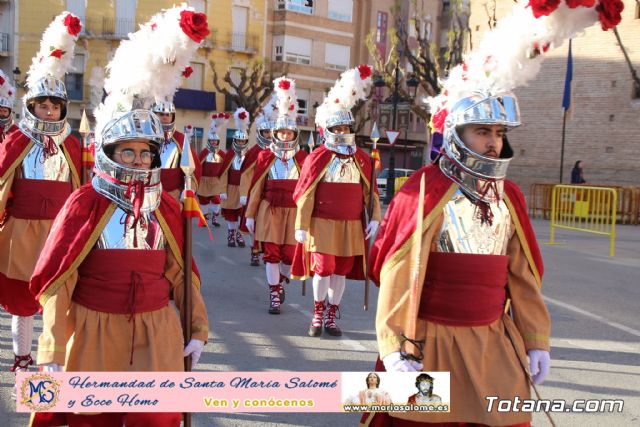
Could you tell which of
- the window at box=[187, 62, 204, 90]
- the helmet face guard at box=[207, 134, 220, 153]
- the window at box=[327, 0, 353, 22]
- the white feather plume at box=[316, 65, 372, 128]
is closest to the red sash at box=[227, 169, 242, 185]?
the helmet face guard at box=[207, 134, 220, 153]

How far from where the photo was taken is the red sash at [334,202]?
7707 mm

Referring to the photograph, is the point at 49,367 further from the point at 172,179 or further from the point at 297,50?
the point at 297,50

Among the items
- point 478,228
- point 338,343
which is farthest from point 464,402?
point 338,343

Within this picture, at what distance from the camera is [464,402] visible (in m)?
3.44

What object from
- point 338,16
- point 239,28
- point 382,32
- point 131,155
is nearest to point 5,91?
point 131,155

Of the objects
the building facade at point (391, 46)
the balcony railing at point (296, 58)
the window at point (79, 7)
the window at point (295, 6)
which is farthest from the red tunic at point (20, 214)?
the window at point (295, 6)

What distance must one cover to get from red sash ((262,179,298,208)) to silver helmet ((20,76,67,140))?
11.5 feet

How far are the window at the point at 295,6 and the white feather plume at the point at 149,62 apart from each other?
137ft

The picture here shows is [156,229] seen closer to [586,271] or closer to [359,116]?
[586,271]

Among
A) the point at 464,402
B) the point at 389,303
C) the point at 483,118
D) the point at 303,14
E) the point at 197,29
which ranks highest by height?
the point at 303,14

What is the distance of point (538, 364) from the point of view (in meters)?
3.64

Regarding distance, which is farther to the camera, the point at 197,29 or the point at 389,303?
the point at 197,29

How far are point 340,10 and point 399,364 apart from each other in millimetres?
45576

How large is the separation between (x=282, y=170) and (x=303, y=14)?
3730cm
